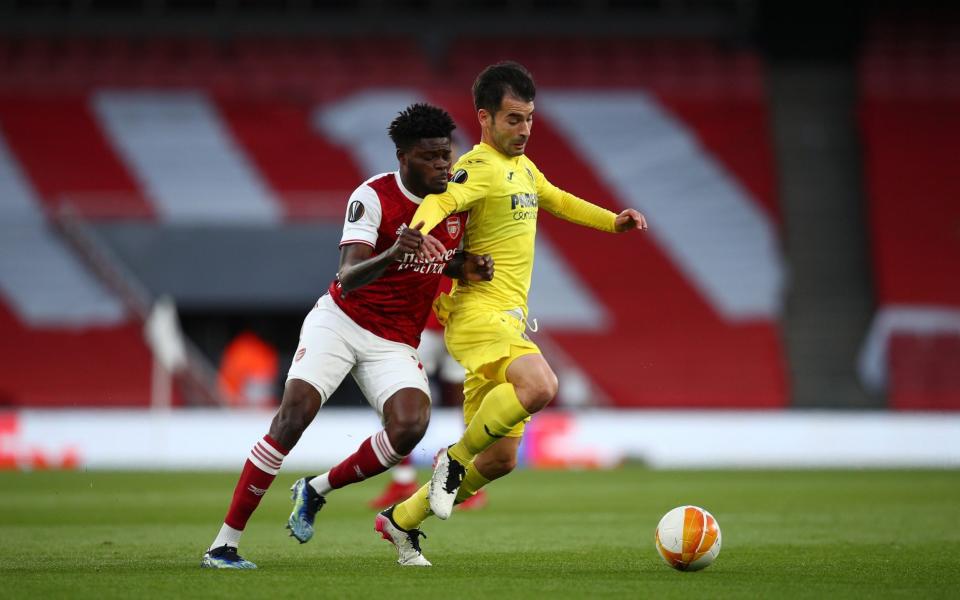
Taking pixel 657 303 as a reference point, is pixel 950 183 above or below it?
above

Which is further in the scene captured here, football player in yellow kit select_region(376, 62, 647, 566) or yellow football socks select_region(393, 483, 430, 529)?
yellow football socks select_region(393, 483, 430, 529)

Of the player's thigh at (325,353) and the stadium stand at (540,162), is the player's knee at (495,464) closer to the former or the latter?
the player's thigh at (325,353)

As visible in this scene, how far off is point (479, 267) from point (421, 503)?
1253 mm

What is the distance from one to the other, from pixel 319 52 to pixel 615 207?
661 centimetres

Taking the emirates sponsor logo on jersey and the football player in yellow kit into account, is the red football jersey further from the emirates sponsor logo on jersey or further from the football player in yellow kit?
the football player in yellow kit

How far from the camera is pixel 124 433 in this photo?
19172 mm

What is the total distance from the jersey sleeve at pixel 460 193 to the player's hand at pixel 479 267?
26 centimetres

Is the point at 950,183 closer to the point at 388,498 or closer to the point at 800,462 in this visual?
the point at 800,462

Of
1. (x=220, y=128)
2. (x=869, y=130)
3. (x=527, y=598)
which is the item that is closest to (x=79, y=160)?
(x=220, y=128)

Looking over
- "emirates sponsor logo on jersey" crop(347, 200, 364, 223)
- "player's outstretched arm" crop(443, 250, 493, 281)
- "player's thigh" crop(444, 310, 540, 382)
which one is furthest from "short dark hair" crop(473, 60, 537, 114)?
"player's thigh" crop(444, 310, 540, 382)

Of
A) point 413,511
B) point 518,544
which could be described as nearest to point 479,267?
point 413,511

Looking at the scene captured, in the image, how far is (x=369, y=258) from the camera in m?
6.67

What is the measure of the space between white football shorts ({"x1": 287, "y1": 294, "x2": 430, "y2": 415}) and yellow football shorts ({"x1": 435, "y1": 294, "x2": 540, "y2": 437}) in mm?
267

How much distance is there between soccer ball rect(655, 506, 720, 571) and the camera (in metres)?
6.74
